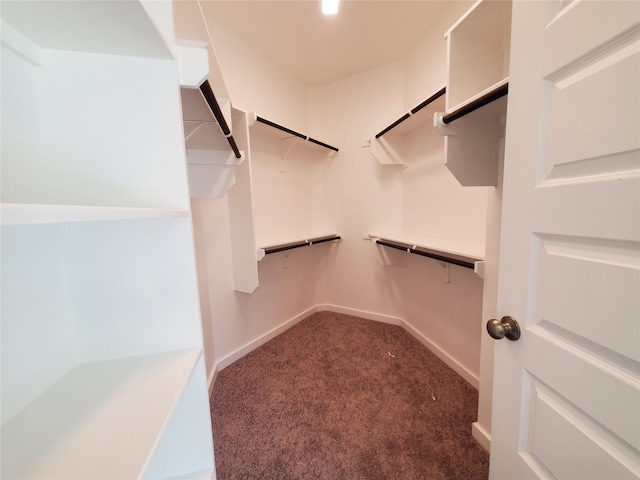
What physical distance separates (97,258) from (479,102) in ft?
4.06

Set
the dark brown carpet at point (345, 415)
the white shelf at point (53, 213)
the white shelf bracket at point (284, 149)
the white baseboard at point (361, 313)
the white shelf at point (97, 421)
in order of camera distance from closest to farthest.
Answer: the white shelf at point (53, 213) → the white shelf at point (97, 421) → the dark brown carpet at point (345, 415) → the white shelf bracket at point (284, 149) → the white baseboard at point (361, 313)

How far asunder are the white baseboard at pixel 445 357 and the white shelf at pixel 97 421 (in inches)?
71.3

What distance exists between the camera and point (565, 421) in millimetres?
535

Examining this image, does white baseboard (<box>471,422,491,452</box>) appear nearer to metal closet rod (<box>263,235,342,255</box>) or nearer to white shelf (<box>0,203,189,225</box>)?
metal closet rod (<box>263,235,342,255</box>)

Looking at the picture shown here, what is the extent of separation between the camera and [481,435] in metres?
1.21

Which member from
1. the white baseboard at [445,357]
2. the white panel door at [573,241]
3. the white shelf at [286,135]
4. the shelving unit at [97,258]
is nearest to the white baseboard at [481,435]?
the white baseboard at [445,357]

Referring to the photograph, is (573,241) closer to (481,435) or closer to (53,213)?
(53,213)

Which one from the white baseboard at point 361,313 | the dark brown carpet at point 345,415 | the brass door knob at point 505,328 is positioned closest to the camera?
the brass door knob at point 505,328

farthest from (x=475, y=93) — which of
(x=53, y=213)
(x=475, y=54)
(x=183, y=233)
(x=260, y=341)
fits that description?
(x=260, y=341)

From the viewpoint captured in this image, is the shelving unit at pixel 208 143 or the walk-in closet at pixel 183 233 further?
the shelving unit at pixel 208 143

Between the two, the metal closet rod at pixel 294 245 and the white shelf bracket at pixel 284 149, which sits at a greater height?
the white shelf bracket at pixel 284 149

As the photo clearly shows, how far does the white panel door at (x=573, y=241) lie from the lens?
1.38 ft

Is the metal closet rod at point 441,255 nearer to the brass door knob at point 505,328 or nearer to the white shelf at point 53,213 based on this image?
the brass door knob at point 505,328

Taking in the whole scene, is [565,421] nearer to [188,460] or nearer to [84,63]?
[188,460]
